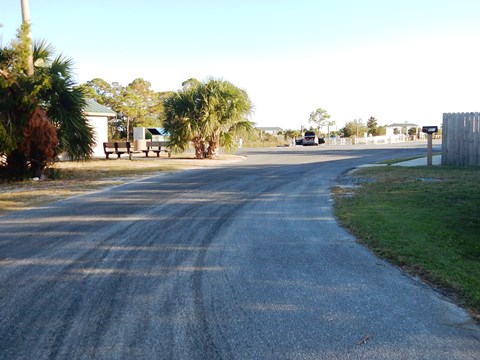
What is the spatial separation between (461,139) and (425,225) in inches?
482

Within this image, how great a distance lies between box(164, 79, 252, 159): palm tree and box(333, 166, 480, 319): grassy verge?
14.5 meters

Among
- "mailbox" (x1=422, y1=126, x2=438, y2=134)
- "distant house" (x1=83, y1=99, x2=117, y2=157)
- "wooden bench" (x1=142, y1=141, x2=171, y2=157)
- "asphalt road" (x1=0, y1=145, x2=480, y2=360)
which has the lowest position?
"asphalt road" (x1=0, y1=145, x2=480, y2=360)

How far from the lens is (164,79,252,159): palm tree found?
26.6 meters

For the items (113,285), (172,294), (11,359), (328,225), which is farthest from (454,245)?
(11,359)

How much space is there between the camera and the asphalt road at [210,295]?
11.7ft

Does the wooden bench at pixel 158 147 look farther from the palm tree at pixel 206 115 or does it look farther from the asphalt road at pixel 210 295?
the asphalt road at pixel 210 295

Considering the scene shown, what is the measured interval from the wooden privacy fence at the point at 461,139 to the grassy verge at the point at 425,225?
15.8 feet

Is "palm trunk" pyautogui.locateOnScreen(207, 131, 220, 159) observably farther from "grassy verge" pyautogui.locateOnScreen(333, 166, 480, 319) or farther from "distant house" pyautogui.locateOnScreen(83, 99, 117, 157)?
"grassy verge" pyautogui.locateOnScreen(333, 166, 480, 319)

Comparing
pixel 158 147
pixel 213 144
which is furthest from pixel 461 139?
pixel 158 147

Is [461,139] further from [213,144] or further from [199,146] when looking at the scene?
[199,146]

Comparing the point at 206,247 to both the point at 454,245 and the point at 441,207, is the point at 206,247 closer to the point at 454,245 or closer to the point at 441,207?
the point at 454,245

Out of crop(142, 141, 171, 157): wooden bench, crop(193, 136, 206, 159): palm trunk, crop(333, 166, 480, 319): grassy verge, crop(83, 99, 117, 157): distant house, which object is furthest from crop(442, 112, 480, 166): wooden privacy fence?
crop(83, 99, 117, 157): distant house

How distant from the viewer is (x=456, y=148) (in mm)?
18188

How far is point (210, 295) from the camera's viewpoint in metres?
4.61
